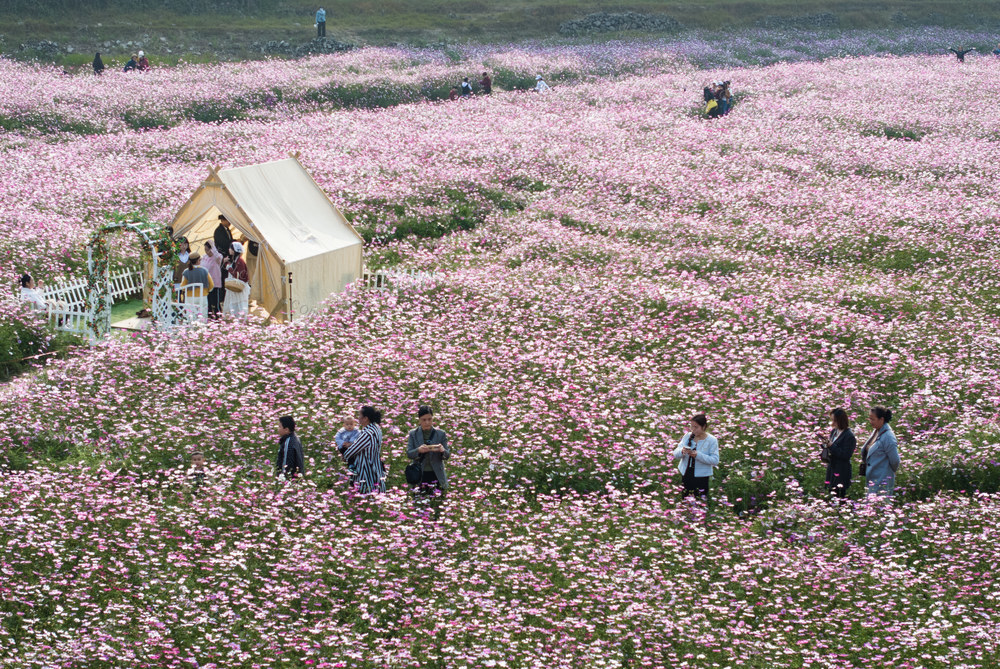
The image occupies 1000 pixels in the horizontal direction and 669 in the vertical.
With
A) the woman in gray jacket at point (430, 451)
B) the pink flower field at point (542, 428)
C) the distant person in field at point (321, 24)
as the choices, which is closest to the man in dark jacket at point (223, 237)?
the pink flower field at point (542, 428)

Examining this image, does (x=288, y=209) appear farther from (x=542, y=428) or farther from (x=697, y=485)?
(x=697, y=485)

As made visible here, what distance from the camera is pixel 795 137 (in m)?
39.4

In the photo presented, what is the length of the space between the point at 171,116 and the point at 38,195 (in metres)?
15.2

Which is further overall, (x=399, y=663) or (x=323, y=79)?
(x=323, y=79)

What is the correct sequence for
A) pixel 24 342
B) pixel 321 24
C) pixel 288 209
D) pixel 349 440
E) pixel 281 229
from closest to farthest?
pixel 349 440 → pixel 24 342 → pixel 281 229 → pixel 288 209 → pixel 321 24

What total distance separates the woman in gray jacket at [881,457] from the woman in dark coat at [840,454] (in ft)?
0.72

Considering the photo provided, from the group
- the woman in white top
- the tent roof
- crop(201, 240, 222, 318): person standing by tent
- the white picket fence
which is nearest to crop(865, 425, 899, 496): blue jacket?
the woman in white top

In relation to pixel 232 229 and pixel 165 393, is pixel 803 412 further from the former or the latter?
pixel 232 229

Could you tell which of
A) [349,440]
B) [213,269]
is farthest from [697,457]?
[213,269]

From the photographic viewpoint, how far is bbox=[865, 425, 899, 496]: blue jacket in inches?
520

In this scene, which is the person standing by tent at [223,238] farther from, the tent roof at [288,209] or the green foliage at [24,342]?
the green foliage at [24,342]

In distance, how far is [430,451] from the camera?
43.1 ft

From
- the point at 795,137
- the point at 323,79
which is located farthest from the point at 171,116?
the point at 795,137

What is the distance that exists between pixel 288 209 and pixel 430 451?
36.6 ft
